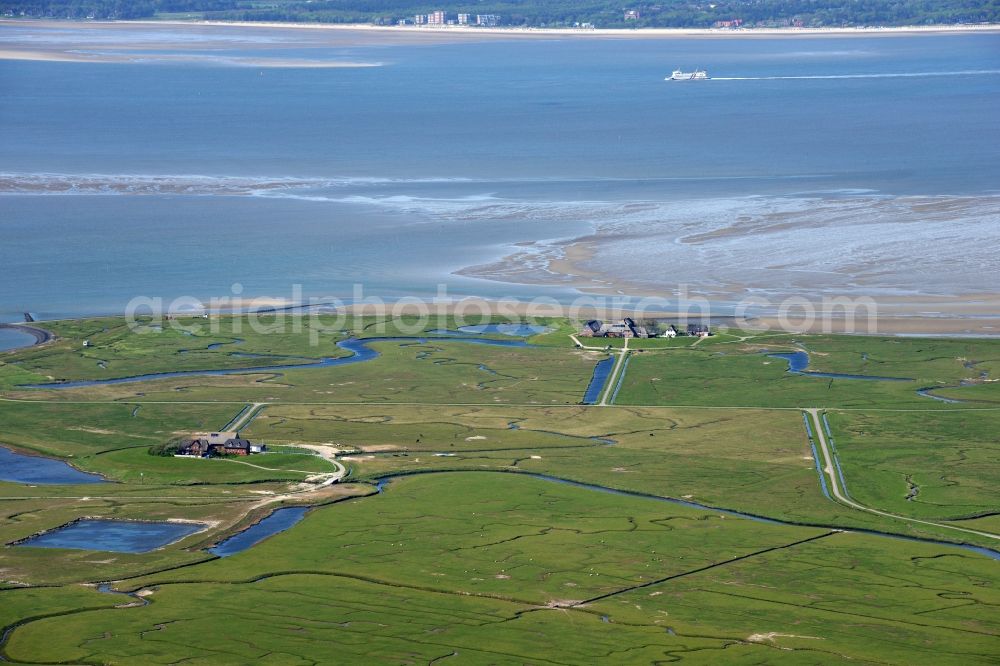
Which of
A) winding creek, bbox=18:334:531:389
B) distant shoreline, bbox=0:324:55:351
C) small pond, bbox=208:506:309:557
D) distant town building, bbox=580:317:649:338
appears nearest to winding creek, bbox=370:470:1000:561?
small pond, bbox=208:506:309:557

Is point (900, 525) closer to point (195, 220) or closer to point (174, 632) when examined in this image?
point (174, 632)

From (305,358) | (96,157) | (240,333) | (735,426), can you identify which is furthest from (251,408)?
(96,157)

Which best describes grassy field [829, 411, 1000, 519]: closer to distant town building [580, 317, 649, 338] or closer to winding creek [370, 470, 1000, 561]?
winding creek [370, 470, 1000, 561]

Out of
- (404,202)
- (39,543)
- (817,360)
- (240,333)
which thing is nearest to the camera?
(39,543)

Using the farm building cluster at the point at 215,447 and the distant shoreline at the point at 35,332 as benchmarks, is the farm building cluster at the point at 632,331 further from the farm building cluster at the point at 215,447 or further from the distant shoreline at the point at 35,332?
the distant shoreline at the point at 35,332

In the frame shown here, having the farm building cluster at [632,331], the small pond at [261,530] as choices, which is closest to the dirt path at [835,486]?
the farm building cluster at [632,331]

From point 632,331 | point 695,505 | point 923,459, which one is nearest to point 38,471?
point 695,505
